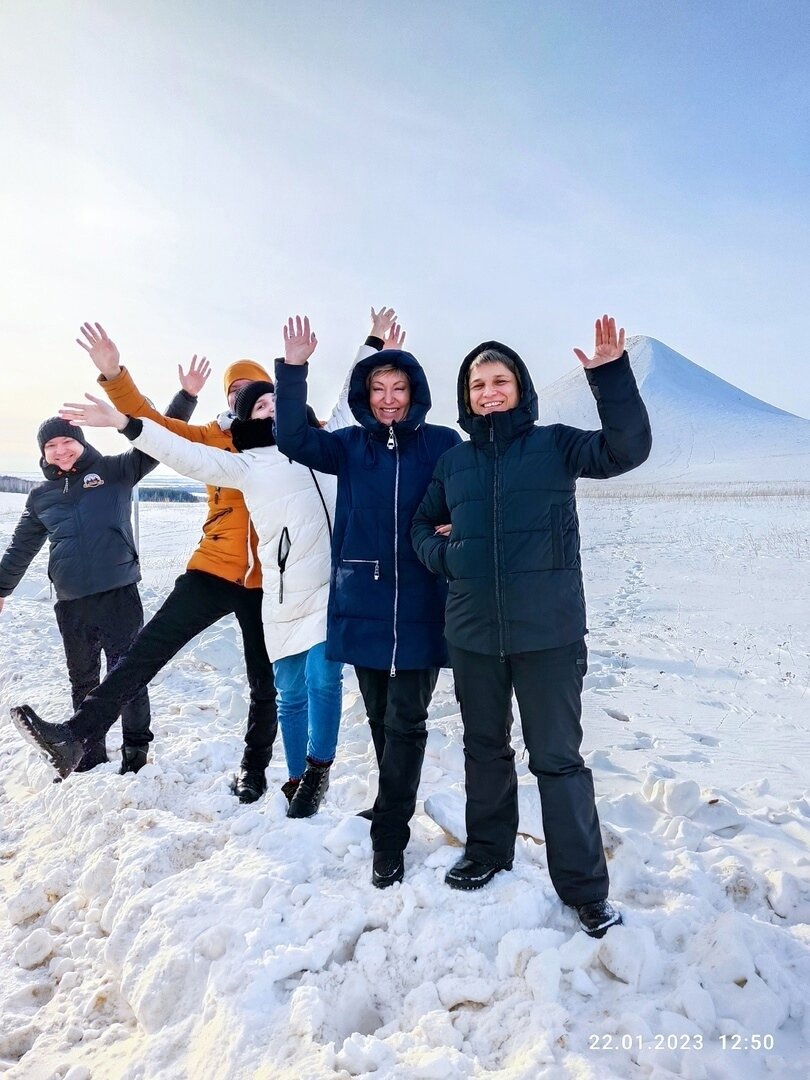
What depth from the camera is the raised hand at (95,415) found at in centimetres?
327

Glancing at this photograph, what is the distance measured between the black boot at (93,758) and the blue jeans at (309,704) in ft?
4.32

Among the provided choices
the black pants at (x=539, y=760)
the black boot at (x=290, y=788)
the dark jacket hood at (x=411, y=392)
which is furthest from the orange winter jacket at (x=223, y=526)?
the black pants at (x=539, y=760)

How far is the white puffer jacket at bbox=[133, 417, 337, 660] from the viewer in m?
3.30

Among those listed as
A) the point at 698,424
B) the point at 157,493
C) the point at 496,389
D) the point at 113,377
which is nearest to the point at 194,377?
the point at 113,377

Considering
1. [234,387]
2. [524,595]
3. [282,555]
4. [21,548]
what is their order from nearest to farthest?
[524,595] < [282,555] < [234,387] < [21,548]

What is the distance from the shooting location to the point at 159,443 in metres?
3.30

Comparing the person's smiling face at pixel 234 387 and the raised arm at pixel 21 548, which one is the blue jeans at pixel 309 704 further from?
the raised arm at pixel 21 548

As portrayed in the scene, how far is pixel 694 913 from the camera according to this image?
7.88ft

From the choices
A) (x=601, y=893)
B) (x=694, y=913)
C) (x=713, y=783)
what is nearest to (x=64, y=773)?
(x=601, y=893)

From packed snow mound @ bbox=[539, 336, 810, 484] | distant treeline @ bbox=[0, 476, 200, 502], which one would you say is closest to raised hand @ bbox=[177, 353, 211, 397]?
distant treeline @ bbox=[0, 476, 200, 502]

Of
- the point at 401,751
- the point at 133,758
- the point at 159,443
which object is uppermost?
the point at 159,443

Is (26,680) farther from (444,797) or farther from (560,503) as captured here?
(560,503)

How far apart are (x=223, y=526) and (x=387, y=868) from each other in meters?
1.92

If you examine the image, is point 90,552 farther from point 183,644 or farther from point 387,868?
point 387,868
